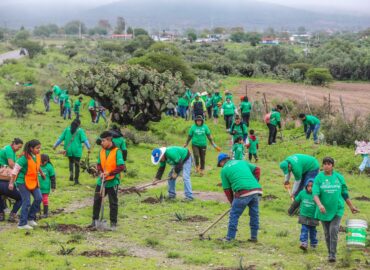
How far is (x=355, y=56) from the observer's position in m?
76.7

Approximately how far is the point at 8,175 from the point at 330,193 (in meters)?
6.37

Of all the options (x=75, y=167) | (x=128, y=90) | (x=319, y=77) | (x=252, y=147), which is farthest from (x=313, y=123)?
(x=319, y=77)

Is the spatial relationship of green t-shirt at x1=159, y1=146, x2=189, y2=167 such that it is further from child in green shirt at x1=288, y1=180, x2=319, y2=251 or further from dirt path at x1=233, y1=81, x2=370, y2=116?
dirt path at x1=233, y1=81, x2=370, y2=116

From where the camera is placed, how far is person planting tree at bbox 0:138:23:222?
13344mm

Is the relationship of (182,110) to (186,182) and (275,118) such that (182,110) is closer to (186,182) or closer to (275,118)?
(275,118)

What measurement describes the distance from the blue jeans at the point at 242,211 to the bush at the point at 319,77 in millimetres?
54602

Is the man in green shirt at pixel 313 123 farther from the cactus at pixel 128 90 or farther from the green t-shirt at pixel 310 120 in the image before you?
the cactus at pixel 128 90

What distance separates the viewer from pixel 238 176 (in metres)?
11.9

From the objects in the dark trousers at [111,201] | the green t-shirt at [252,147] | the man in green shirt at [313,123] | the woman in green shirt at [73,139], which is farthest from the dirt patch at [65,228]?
the man in green shirt at [313,123]

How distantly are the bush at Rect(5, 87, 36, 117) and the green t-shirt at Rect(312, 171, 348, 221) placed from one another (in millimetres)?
25491

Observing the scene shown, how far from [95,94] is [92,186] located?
40.7 feet

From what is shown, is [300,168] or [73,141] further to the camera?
[73,141]

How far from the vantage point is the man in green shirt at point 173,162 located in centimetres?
1549

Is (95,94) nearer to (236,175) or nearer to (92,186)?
(92,186)
